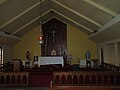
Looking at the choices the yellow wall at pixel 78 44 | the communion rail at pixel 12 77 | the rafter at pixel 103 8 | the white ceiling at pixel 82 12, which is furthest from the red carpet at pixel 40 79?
the yellow wall at pixel 78 44

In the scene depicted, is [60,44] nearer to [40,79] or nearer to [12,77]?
[40,79]

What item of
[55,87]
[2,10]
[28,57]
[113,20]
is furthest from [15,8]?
[28,57]

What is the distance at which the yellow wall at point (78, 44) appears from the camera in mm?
14694

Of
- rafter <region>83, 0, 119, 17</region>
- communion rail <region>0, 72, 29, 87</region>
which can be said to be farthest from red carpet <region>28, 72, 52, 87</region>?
rafter <region>83, 0, 119, 17</region>

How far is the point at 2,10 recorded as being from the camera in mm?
8508

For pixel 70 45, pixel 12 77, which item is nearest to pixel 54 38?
pixel 70 45

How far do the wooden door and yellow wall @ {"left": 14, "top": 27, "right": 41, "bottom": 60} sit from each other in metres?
0.58

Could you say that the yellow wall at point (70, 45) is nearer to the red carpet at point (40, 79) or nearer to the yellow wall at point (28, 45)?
the yellow wall at point (28, 45)

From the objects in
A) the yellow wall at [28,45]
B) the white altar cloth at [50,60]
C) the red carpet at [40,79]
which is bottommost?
the red carpet at [40,79]

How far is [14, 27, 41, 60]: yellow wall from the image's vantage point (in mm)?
14953

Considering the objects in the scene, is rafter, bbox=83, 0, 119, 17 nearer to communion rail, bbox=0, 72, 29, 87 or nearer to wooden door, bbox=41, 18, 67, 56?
communion rail, bbox=0, 72, 29, 87

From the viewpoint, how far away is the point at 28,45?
15.1 meters

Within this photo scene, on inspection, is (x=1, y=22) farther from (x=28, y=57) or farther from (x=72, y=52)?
(x=72, y=52)

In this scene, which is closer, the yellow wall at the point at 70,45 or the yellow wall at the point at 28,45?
the yellow wall at the point at 70,45
